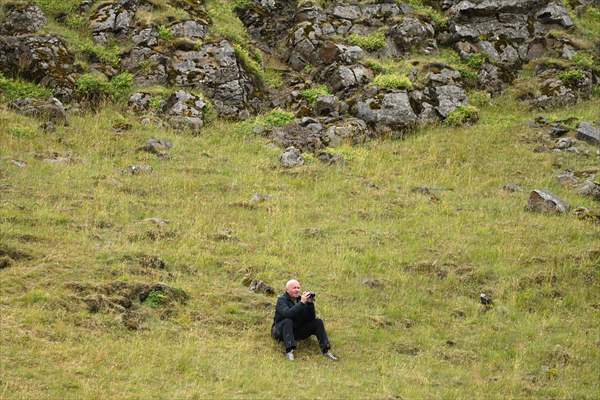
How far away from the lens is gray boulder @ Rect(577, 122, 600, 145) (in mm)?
23078

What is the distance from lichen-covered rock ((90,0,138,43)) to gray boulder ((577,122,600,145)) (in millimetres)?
17756

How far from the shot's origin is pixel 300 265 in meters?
15.0

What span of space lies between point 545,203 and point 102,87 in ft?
51.8

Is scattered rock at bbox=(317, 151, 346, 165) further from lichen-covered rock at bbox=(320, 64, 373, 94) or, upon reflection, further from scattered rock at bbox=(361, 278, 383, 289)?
scattered rock at bbox=(361, 278, 383, 289)

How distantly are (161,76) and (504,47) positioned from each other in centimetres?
1488

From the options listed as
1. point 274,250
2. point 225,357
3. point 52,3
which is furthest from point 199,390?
point 52,3

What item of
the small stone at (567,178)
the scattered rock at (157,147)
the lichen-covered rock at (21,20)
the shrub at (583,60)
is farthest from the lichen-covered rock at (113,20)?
the shrub at (583,60)

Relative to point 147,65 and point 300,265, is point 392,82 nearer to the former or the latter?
point 147,65

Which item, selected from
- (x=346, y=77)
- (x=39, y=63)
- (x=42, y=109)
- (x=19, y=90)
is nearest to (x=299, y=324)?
(x=42, y=109)

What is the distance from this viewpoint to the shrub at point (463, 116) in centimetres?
2523

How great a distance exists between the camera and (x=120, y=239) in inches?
592

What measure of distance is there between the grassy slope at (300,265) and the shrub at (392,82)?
2.80m

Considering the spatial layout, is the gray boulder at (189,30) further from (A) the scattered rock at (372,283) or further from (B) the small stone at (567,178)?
(A) the scattered rock at (372,283)

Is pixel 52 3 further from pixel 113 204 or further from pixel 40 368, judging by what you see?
pixel 40 368
